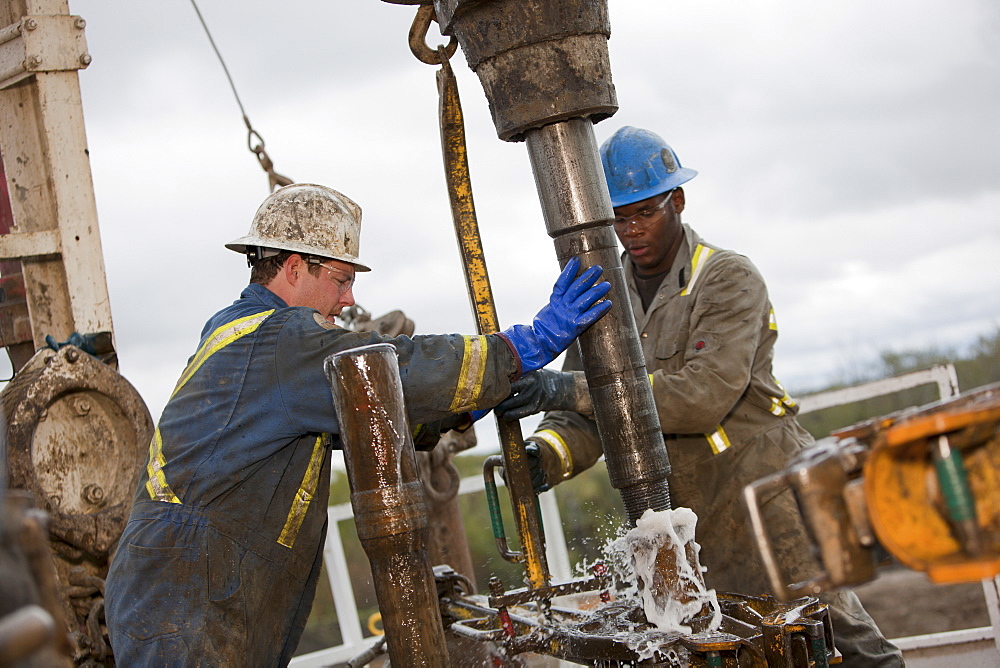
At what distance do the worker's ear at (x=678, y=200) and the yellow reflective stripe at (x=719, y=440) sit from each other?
0.94 m

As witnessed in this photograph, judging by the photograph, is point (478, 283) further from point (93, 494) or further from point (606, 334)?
point (93, 494)

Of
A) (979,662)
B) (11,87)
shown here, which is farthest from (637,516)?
(11,87)

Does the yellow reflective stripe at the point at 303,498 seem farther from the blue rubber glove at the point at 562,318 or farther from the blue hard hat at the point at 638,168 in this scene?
the blue hard hat at the point at 638,168

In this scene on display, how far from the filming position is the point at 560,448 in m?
3.90

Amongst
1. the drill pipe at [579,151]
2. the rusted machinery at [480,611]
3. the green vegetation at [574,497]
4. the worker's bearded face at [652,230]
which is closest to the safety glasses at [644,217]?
the worker's bearded face at [652,230]

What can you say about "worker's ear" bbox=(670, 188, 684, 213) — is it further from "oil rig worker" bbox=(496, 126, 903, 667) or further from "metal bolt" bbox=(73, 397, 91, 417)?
"metal bolt" bbox=(73, 397, 91, 417)

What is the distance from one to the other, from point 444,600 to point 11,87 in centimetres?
266

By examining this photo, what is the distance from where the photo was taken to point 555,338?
2.93m

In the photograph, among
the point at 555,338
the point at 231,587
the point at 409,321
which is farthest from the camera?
the point at 409,321

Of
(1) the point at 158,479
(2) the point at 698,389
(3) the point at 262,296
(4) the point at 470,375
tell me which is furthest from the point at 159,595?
(2) the point at 698,389

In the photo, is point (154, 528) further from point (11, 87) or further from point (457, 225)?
point (11, 87)

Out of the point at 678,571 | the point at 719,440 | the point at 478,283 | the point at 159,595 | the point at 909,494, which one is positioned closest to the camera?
the point at 909,494

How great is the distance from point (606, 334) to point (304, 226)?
97 centimetres

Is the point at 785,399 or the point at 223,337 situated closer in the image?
the point at 223,337
